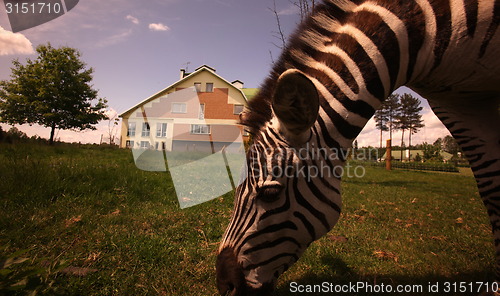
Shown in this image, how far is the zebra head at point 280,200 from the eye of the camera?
148 centimetres

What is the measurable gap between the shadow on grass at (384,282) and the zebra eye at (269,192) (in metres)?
1.08

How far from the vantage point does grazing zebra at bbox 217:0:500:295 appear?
1.52 meters

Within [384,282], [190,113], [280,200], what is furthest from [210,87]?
A: [280,200]

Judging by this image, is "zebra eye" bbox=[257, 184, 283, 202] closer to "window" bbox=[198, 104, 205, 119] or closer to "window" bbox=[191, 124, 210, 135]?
"window" bbox=[198, 104, 205, 119]

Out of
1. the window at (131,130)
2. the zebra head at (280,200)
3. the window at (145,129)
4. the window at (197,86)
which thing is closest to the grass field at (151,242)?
the zebra head at (280,200)

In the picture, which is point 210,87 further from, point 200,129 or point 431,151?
point 431,151

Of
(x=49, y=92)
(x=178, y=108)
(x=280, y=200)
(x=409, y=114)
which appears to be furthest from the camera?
(x=409, y=114)

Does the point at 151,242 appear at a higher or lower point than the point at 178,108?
lower

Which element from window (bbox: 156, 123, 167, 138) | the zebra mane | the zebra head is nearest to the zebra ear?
the zebra head

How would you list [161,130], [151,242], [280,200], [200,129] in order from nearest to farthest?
1. [280,200]
2. [151,242]
3. [200,129]
4. [161,130]

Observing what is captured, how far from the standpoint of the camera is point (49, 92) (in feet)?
85.7

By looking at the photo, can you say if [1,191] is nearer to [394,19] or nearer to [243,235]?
[243,235]

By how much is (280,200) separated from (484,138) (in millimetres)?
2503

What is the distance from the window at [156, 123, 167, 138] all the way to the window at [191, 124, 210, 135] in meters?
4.89
